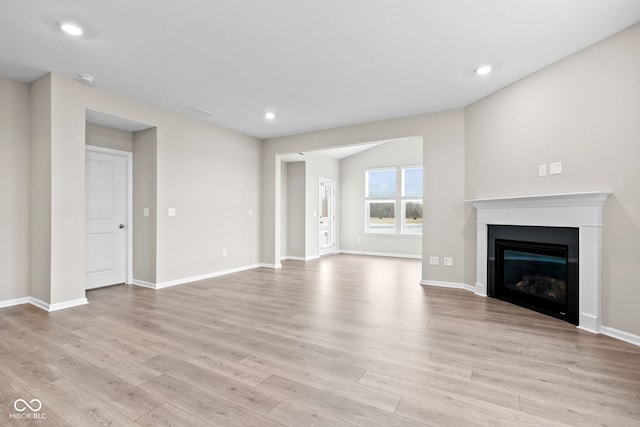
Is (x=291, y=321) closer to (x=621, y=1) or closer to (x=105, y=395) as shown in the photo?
(x=105, y=395)

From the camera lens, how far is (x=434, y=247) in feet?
15.9

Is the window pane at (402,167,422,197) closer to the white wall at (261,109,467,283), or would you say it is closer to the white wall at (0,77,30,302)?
the white wall at (261,109,467,283)

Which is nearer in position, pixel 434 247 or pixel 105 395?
pixel 105 395

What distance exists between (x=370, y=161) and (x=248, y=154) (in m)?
3.83

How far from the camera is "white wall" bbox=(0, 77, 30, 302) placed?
3.58m

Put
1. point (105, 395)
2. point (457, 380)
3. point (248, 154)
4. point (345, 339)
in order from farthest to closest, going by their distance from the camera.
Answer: point (248, 154) < point (345, 339) < point (457, 380) < point (105, 395)

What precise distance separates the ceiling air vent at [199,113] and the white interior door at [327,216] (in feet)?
12.5

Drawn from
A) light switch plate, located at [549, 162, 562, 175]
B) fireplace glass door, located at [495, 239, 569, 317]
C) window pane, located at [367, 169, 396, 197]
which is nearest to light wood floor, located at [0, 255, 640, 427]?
fireplace glass door, located at [495, 239, 569, 317]

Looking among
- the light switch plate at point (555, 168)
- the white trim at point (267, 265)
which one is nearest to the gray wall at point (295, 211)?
the white trim at point (267, 265)

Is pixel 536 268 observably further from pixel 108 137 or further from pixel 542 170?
pixel 108 137

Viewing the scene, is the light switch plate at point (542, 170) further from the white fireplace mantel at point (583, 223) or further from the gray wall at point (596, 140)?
the white fireplace mantel at point (583, 223)

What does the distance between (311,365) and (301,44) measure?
2820 mm

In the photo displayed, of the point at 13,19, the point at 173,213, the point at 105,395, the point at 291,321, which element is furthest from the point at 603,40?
the point at 173,213

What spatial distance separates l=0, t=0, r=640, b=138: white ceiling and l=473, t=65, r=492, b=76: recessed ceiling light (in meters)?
0.10
